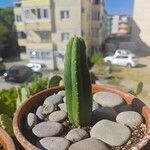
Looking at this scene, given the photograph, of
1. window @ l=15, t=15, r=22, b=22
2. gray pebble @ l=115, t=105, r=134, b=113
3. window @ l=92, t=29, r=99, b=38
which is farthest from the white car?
gray pebble @ l=115, t=105, r=134, b=113

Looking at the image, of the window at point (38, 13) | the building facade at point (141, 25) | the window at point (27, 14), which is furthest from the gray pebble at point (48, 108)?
the building facade at point (141, 25)

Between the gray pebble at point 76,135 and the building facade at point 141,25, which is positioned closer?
the gray pebble at point 76,135

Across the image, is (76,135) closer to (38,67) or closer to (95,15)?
(38,67)

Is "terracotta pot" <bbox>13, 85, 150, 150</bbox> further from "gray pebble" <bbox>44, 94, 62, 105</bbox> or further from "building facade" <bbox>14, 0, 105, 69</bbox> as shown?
"building facade" <bbox>14, 0, 105, 69</bbox>

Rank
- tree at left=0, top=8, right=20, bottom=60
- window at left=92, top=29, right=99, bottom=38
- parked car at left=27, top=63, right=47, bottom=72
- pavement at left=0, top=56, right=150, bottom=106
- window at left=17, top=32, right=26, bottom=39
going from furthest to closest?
tree at left=0, top=8, right=20, bottom=60 < window at left=17, top=32, right=26, bottom=39 < window at left=92, top=29, right=99, bottom=38 < parked car at left=27, top=63, right=47, bottom=72 < pavement at left=0, top=56, right=150, bottom=106

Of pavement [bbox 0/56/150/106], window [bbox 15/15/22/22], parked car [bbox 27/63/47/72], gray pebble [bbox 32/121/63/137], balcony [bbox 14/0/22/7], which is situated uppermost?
balcony [bbox 14/0/22/7]

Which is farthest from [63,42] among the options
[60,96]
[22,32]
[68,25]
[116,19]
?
[116,19]

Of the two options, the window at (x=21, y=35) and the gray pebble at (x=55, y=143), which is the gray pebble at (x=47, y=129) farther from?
the window at (x=21, y=35)
